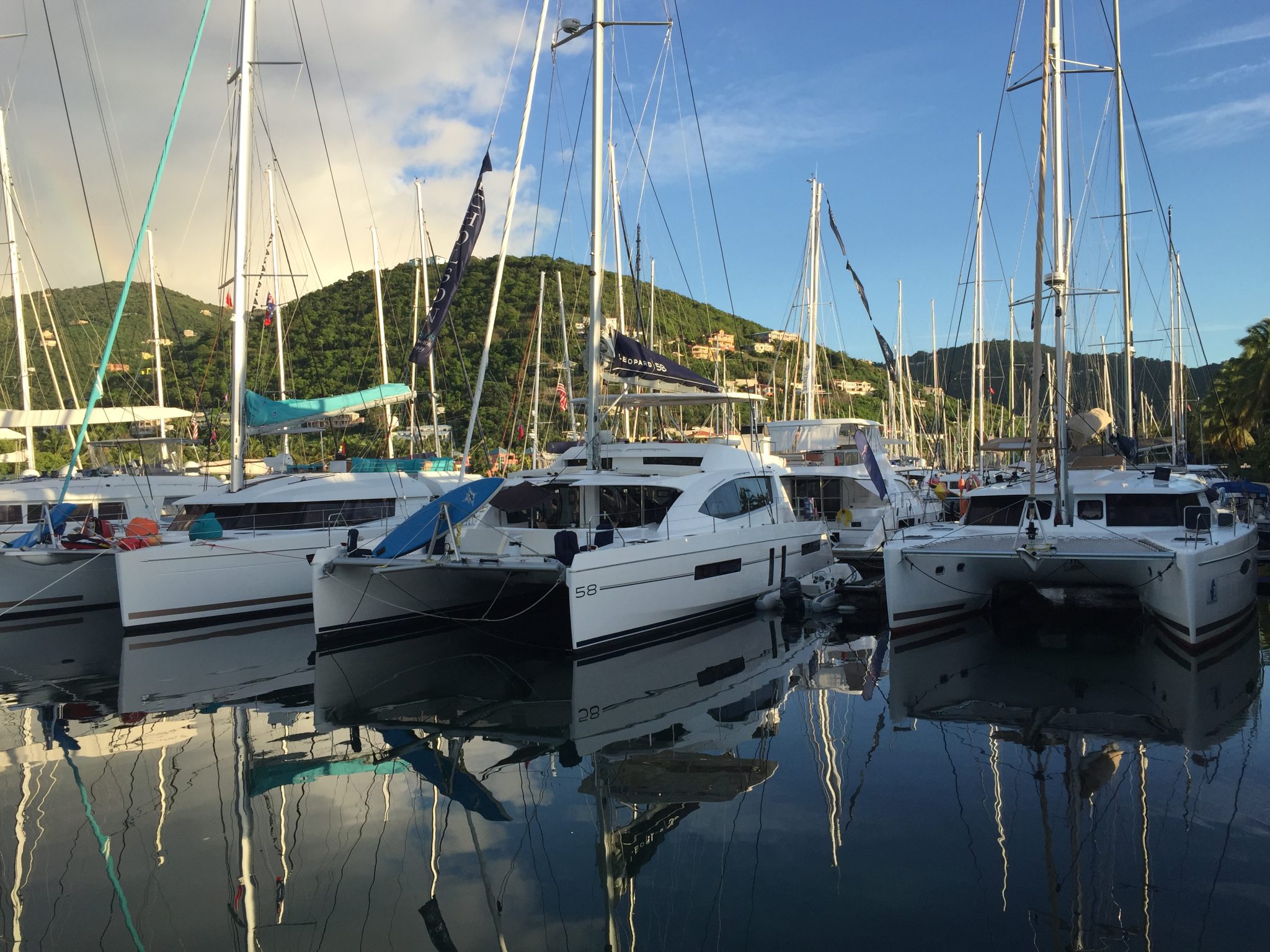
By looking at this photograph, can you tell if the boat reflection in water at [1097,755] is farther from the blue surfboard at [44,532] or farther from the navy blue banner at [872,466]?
the blue surfboard at [44,532]

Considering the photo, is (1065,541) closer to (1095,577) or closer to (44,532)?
(1095,577)

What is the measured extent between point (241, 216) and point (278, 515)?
14.7 feet

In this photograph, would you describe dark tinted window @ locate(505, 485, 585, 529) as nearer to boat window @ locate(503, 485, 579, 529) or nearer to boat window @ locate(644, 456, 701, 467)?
boat window @ locate(503, 485, 579, 529)

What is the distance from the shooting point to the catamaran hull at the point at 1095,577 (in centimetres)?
988

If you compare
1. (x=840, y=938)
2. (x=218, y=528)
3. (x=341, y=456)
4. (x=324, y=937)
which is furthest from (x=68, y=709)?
(x=341, y=456)

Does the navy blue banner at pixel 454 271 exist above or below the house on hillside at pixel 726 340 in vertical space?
below

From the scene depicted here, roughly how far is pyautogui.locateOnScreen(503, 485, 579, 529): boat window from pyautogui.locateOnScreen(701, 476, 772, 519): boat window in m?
1.84

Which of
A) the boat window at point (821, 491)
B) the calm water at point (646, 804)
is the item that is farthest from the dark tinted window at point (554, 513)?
the boat window at point (821, 491)

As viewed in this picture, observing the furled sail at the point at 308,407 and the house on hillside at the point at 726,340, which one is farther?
the house on hillside at the point at 726,340

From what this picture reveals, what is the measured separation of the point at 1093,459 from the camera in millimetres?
13844

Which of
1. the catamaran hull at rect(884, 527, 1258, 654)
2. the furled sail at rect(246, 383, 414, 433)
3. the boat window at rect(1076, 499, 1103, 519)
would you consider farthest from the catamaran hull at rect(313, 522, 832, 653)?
the furled sail at rect(246, 383, 414, 433)

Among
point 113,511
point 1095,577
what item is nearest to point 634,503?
point 1095,577

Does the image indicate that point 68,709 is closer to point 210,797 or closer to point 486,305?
point 210,797

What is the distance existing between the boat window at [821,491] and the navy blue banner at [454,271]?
7.84 m
